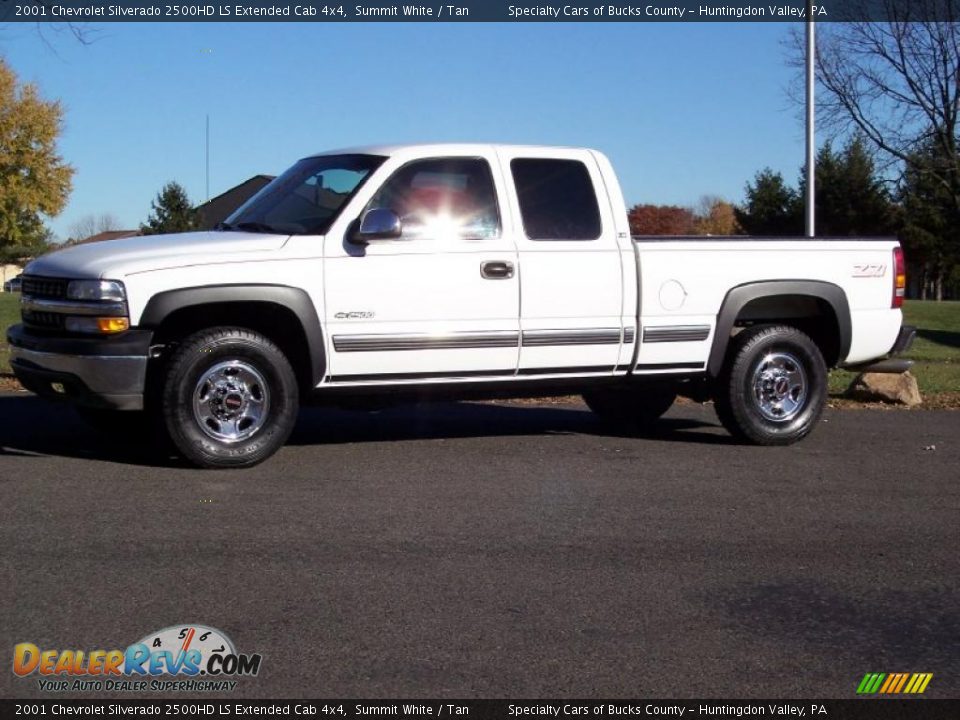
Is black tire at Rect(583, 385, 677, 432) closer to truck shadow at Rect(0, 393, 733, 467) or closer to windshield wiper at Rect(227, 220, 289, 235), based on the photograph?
truck shadow at Rect(0, 393, 733, 467)

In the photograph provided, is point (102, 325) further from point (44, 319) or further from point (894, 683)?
point (894, 683)

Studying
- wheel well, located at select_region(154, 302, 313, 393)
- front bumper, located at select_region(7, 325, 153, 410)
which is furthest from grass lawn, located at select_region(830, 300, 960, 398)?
front bumper, located at select_region(7, 325, 153, 410)

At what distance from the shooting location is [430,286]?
Result: 7980 millimetres

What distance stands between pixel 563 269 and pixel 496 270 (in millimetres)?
498

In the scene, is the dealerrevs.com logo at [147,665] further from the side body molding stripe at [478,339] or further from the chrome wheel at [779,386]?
the chrome wheel at [779,386]

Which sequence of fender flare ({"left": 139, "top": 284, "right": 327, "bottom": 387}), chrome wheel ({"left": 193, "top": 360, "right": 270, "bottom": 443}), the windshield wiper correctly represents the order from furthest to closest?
1. the windshield wiper
2. chrome wheel ({"left": 193, "top": 360, "right": 270, "bottom": 443})
3. fender flare ({"left": 139, "top": 284, "right": 327, "bottom": 387})

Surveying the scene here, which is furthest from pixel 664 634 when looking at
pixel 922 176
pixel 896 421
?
pixel 922 176

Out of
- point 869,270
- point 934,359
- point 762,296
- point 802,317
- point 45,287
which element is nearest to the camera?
point 45,287

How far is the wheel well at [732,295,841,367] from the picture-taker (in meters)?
9.18

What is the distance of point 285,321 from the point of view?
7.90 metres

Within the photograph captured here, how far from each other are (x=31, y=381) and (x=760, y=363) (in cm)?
506

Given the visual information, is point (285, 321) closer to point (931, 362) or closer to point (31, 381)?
point (31, 381)

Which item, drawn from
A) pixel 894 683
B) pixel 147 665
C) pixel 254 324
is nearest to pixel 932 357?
pixel 254 324

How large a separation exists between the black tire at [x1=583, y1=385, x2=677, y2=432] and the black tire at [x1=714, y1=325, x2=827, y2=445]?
86 centimetres
